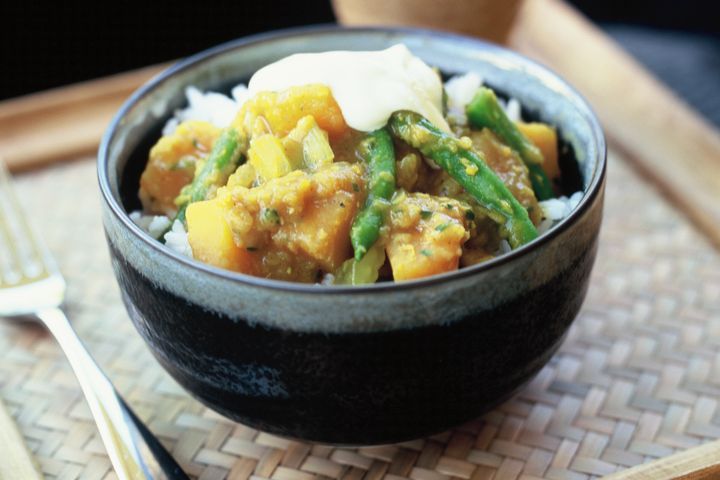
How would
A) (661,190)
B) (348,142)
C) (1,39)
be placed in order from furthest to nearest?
(1,39)
(661,190)
(348,142)

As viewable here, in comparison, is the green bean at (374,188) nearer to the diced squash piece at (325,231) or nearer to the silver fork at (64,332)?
the diced squash piece at (325,231)

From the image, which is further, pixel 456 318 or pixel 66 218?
pixel 66 218

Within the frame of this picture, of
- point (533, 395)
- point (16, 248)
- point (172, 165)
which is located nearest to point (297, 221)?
point (172, 165)

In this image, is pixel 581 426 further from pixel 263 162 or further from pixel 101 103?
pixel 101 103

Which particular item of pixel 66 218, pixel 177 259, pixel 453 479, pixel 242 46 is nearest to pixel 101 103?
pixel 66 218

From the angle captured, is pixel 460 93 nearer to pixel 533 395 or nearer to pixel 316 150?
pixel 316 150
